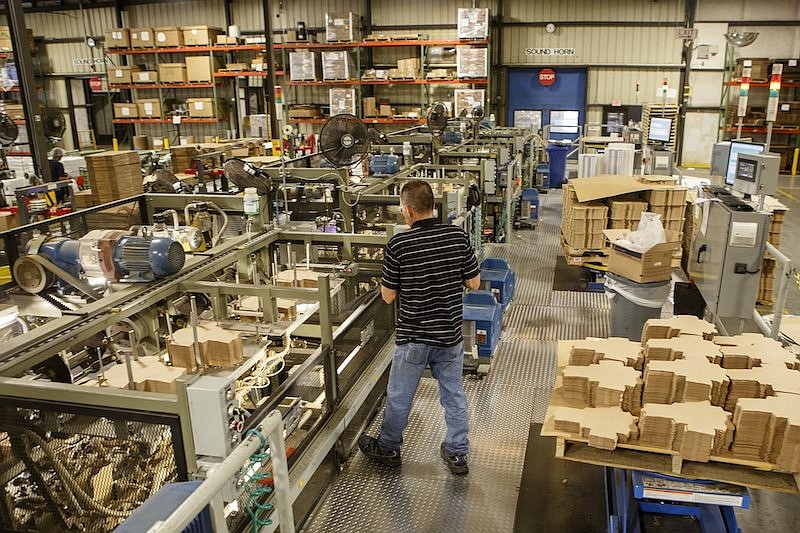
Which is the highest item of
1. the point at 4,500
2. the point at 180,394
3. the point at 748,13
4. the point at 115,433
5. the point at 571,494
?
the point at 748,13

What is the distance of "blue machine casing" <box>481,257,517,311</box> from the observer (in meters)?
6.32

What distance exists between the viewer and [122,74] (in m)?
16.9

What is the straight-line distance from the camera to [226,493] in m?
2.06

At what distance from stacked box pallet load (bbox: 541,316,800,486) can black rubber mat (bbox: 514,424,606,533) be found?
2.20 ft

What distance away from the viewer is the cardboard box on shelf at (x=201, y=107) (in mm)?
16656

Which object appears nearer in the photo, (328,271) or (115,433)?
(115,433)

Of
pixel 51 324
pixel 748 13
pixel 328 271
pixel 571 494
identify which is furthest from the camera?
pixel 748 13

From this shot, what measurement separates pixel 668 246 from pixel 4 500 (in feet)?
16.2

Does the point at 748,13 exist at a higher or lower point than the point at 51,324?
higher

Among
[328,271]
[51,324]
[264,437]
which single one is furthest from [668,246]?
[51,324]

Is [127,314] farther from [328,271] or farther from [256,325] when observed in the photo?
[328,271]

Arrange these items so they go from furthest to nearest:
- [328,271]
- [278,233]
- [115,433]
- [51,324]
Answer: [328,271] → [278,233] → [51,324] → [115,433]

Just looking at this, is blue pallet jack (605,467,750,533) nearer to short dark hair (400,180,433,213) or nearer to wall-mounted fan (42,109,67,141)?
short dark hair (400,180,433,213)

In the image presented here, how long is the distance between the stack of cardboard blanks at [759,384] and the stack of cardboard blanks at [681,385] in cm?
4
